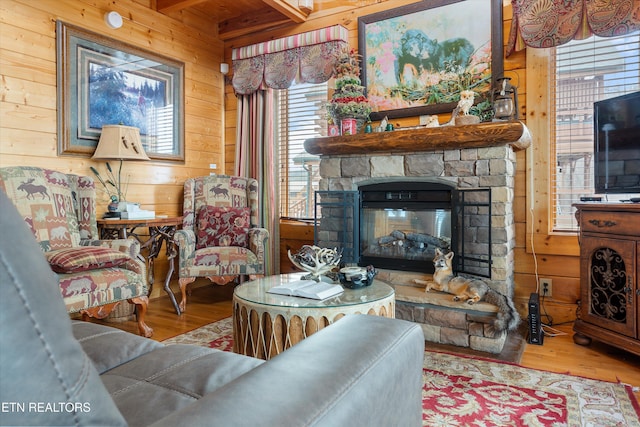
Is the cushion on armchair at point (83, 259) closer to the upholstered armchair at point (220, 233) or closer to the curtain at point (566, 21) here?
the upholstered armchair at point (220, 233)

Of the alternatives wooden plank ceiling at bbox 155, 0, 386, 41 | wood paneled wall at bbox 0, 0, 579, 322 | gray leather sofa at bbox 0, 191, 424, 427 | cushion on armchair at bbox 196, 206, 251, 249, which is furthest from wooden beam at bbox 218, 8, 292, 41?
gray leather sofa at bbox 0, 191, 424, 427

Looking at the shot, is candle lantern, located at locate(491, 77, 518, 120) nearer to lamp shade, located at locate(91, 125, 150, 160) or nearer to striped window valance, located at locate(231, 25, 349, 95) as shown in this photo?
striped window valance, located at locate(231, 25, 349, 95)

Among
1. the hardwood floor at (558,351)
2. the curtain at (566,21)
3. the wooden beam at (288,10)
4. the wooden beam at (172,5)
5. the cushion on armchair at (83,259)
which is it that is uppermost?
the wooden beam at (172,5)

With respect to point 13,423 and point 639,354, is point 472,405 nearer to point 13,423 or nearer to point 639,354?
point 639,354

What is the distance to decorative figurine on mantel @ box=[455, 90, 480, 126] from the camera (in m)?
2.92

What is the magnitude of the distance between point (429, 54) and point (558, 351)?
92.8 inches

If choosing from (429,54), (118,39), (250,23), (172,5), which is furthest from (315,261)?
(250,23)

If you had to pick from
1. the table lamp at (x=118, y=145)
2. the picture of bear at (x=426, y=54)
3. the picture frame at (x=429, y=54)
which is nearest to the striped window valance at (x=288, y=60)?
the picture frame at (x=429, y=54)

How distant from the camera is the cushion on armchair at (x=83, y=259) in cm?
233

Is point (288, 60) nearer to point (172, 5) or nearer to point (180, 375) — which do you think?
point (172, 5)

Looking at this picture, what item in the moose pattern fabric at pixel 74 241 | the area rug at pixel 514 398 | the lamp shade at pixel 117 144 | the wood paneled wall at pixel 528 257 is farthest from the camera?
the lamp shade at pixel 117 144

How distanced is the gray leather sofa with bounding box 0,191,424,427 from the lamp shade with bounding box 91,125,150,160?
2376mm

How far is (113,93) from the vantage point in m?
3.58

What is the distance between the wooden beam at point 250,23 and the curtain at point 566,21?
7.09 ft
